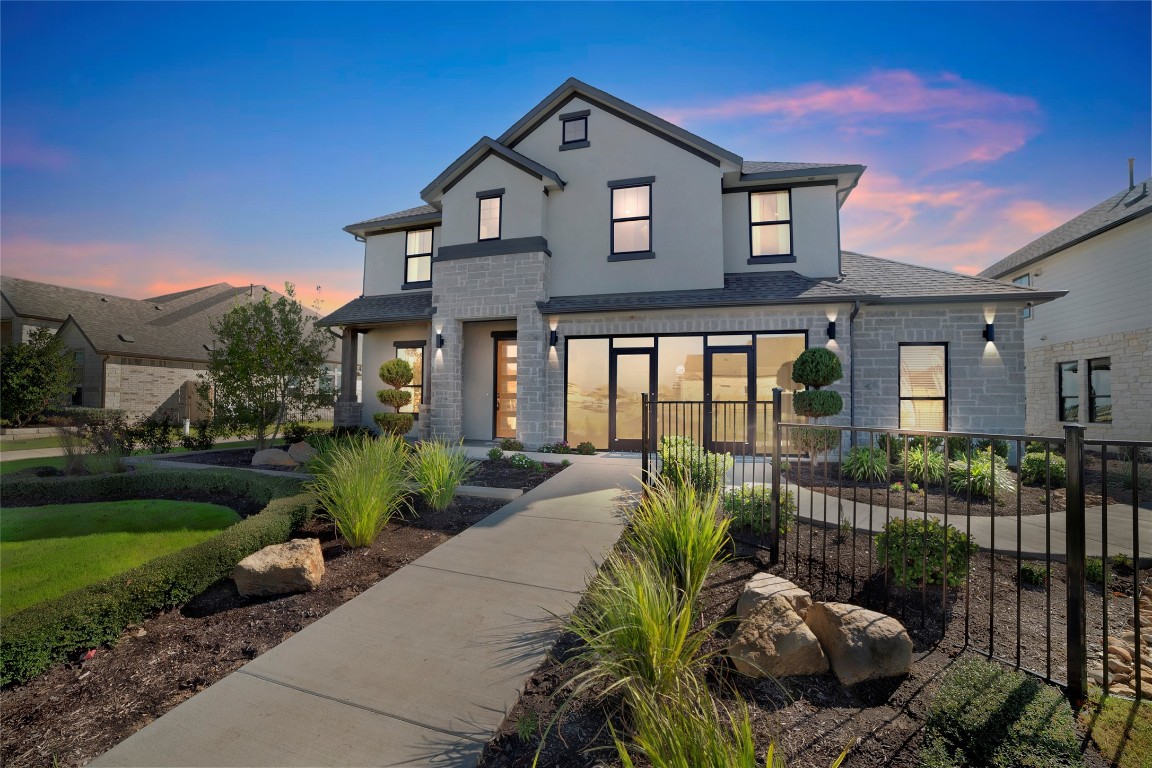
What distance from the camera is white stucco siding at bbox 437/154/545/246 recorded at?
11.7 meters

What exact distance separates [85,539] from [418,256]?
10824 mm

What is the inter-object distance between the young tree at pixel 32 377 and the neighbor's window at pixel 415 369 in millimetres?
13268

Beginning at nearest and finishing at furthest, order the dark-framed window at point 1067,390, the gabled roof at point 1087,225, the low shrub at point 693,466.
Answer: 1. the low shrub at point 693,466
2. the gabled roof at point 1087,225
3. the dark-framed window at point 1067,390

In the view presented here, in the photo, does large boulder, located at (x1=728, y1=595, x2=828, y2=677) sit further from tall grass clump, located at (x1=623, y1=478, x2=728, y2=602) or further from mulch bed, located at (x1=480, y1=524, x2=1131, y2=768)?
tall grass clump, located at (x1=623, y1=478, x2=728, y2=602)

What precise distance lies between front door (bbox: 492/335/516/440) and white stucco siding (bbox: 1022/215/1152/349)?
16248mm

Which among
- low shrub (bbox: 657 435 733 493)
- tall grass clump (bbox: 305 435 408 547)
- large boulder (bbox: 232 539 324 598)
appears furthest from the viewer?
low shrub (bbox: 657 435 733 493)

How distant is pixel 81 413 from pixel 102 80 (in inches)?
656

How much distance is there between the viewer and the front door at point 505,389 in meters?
12.6

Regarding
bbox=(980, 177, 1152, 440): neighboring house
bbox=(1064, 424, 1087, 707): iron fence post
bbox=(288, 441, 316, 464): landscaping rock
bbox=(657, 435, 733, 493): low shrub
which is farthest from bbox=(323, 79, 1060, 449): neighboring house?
bbox=(1064, 424, 1087, 707): iron fence post

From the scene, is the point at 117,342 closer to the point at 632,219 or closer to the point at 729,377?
the point at 632,219

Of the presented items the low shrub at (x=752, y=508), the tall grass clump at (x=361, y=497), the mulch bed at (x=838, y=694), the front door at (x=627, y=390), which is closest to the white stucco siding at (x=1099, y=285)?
the front door at (x=627, y=390)

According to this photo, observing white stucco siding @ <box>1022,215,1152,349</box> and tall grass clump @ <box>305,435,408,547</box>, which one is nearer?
tall grass clump @ <box>305,435,408,547</box>

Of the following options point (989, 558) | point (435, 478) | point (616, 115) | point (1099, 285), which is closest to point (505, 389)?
point (435, 478)

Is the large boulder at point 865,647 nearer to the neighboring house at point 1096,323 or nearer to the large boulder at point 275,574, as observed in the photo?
the large boulder at point 275,574
